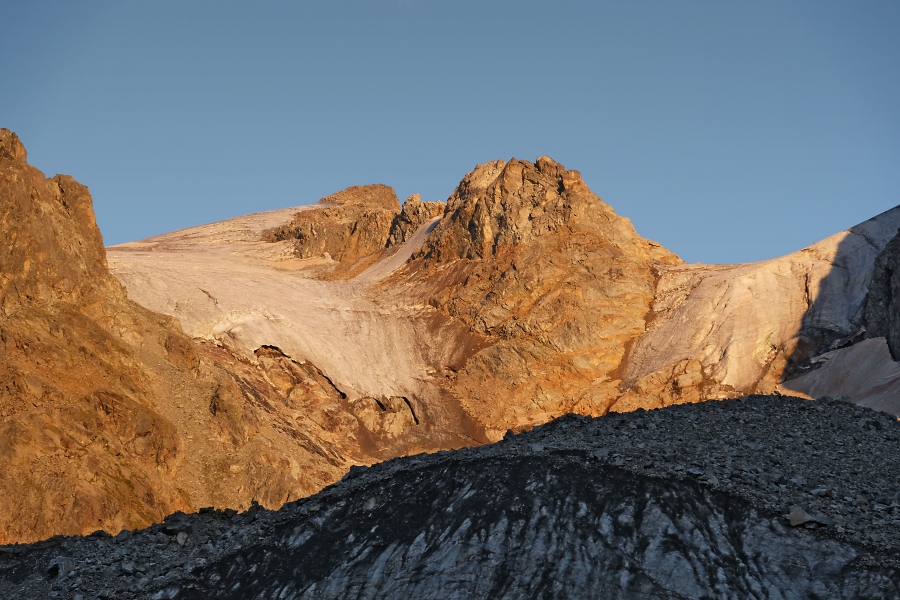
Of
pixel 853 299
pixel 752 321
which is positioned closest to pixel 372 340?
pixel 752 321

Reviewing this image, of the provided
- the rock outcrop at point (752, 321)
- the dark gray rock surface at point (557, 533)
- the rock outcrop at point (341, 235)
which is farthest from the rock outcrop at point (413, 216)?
the dark gray rock surface at point (557, 533)

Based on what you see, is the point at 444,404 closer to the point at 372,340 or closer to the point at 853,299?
the point at 372,340

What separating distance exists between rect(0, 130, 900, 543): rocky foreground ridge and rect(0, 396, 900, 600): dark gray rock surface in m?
24.8

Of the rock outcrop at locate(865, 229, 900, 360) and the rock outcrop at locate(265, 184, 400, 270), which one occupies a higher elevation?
the rock outcrop at locate(265, 184, 400, 270)

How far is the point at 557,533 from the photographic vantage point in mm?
15070

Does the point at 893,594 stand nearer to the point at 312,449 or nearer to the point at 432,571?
the point at 432,571

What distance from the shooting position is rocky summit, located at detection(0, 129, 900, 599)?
15086mm

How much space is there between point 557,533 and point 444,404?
46.8 metres

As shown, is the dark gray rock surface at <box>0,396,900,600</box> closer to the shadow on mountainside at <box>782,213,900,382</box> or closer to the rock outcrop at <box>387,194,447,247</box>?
the shadow on mountainside at <box>782,213,900,382</box>

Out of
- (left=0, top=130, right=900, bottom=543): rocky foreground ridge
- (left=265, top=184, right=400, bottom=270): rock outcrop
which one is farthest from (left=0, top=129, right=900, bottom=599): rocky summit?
(left=265, top=184, right=400, bottom=270): rock outcrop

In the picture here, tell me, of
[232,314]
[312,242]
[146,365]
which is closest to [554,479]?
[146,365]

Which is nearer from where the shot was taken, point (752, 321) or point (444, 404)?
point (444, 404)

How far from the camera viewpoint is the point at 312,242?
89.7 metres

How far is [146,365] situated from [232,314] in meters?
13.9
